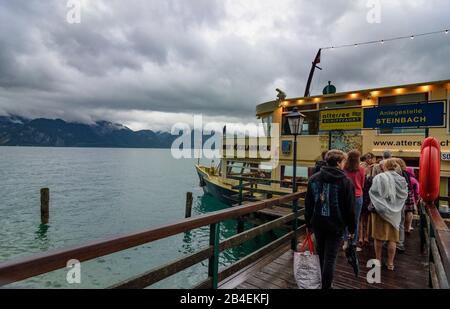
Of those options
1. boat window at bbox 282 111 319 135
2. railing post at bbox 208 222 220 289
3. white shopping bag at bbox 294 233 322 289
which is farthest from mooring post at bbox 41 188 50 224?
white shopping bag at bbox 294 233 322 289

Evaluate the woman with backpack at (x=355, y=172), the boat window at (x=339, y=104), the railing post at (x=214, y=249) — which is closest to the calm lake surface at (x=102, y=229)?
the railing post at (x=214, y=249)

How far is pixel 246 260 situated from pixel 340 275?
1559 millimetres

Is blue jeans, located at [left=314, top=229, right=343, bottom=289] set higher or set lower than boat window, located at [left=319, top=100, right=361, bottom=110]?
lower

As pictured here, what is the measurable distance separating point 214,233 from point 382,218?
2897mm

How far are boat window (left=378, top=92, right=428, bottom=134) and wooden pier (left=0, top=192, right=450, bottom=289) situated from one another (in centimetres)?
Result: 511

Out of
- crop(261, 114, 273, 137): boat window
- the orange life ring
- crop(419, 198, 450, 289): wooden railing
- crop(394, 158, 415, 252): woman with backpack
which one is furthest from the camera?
crop(261, 114, 273, 137): boat window

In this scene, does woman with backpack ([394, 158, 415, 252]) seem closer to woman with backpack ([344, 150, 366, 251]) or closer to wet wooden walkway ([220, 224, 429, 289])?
wet wooden walkway ([220, 224, 429, 289])

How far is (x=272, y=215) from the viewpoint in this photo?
1003 cm

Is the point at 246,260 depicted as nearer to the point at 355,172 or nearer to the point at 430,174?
the point at 355,172

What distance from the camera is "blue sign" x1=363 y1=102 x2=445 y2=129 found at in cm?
946

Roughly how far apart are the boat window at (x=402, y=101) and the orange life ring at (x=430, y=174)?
589 centimetres

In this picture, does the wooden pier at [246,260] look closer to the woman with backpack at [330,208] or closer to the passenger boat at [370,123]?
the woman with backpack at [330,208]
